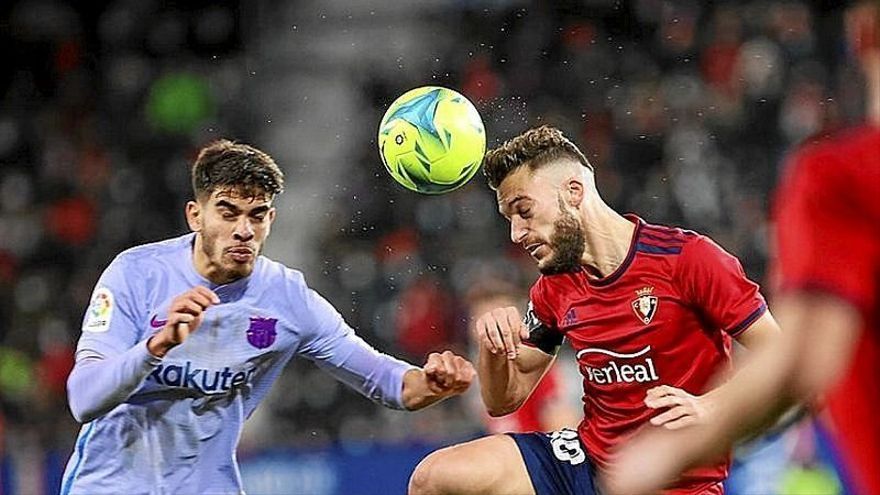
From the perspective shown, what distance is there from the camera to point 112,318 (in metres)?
4.93

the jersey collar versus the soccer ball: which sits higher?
the soccer ball

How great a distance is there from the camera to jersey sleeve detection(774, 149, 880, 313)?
201cm

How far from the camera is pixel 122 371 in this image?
15.3 feet

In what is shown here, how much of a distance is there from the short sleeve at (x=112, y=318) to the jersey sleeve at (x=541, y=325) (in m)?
1.38

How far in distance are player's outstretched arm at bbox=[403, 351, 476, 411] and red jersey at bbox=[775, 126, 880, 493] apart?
286cm

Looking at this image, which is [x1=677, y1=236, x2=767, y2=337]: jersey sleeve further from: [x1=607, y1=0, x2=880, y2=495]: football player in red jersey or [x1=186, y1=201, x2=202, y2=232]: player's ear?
[x1=607, y1=0, x2=880, y2=495]: football player in red jersey

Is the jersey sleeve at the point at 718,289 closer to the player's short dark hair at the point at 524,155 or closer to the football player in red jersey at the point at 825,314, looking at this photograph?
the player's short dark hair at the point at 524,155

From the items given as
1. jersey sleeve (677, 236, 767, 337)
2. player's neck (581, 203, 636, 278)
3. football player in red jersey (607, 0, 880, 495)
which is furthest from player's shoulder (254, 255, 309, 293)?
football player in red jersey (607, 0, 880, 495)

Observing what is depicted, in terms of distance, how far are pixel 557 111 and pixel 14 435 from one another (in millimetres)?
5329

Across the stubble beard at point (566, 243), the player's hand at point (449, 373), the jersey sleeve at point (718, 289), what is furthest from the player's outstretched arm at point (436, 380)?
the jersey sleeve at point (718, 289)

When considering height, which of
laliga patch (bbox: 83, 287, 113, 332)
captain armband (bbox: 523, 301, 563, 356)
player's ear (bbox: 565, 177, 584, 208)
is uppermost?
player's ear (bbox: 565, 177, 584, 208)

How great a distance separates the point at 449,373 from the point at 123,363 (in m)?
1.08

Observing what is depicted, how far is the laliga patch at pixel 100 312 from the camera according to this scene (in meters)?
4.92

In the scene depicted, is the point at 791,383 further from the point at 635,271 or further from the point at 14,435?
the point at 14,435
